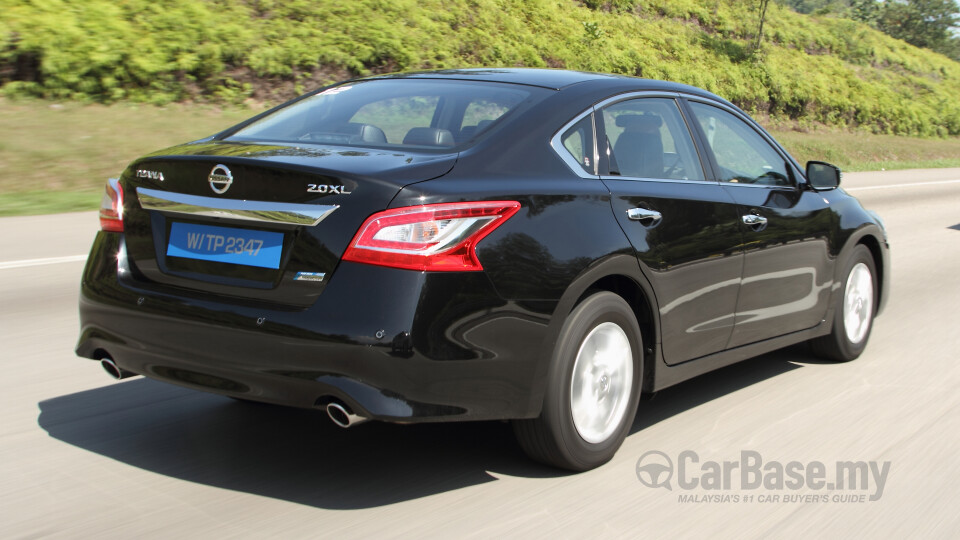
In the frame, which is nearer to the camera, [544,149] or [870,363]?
[544,149]

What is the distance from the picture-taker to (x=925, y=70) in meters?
49.8

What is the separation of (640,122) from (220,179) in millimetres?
1917

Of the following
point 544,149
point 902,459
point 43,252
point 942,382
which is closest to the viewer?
point 544,149

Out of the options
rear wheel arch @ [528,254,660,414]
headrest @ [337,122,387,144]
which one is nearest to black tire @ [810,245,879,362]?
rear wheel arch @ [528,254,660,414]

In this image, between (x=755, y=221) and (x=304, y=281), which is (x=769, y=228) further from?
(x=304, y=281)

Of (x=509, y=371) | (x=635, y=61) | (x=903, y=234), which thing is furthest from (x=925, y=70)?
(x=509, y=371)

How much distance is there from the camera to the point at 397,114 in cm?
476

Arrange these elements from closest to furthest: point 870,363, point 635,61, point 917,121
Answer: point 870,363, point 635,61, point 917,121

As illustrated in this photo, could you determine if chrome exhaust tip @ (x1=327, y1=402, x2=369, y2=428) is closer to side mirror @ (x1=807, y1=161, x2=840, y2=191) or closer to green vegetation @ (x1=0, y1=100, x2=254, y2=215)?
side mirror @ (x1=807, y1=161, x2=840, y2=191)

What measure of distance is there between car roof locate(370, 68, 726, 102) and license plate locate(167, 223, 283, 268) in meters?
1.47

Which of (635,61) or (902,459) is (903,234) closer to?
(902,459)

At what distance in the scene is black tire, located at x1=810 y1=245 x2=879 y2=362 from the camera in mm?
6203

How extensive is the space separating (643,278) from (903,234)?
34.8ft

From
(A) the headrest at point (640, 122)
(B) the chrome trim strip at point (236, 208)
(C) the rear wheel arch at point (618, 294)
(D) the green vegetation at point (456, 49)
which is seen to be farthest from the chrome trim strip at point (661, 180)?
(D) the green vegetation at point (456, 49)
